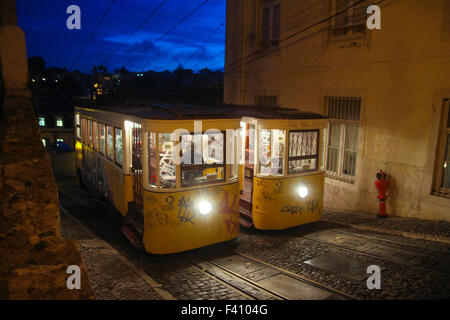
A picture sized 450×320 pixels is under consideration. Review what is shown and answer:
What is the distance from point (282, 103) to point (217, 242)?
7.60 m

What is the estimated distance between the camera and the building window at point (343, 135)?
10680mm

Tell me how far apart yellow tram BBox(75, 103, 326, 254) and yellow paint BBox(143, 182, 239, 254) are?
0.02m

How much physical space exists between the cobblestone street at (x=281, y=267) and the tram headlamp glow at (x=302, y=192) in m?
0.85

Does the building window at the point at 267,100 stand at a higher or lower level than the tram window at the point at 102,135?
higher

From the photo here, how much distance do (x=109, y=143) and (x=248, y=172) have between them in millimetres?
3759

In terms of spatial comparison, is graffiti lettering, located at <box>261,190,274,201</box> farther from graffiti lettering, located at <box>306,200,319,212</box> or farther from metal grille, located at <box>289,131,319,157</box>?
graffiti lettering, located at <box>306,200,319,212</box>

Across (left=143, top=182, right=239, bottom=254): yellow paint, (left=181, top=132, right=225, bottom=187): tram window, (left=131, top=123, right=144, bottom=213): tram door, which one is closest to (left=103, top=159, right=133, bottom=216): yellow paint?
(left=131, top=123, right=144, bottom=213): tram door

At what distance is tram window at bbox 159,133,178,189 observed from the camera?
6.70 meters

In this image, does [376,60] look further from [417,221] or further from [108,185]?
[108,185]

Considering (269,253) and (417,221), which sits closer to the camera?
(269,253)

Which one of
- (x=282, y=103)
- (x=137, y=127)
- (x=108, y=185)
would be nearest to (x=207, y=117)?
(x=137, y=127)

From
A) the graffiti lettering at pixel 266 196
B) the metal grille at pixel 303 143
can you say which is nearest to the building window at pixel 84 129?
the graffiti lettering at pixel 266 196

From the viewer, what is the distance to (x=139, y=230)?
7.25 m

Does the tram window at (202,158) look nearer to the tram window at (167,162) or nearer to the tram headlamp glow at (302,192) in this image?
the tram window at (167,162)
